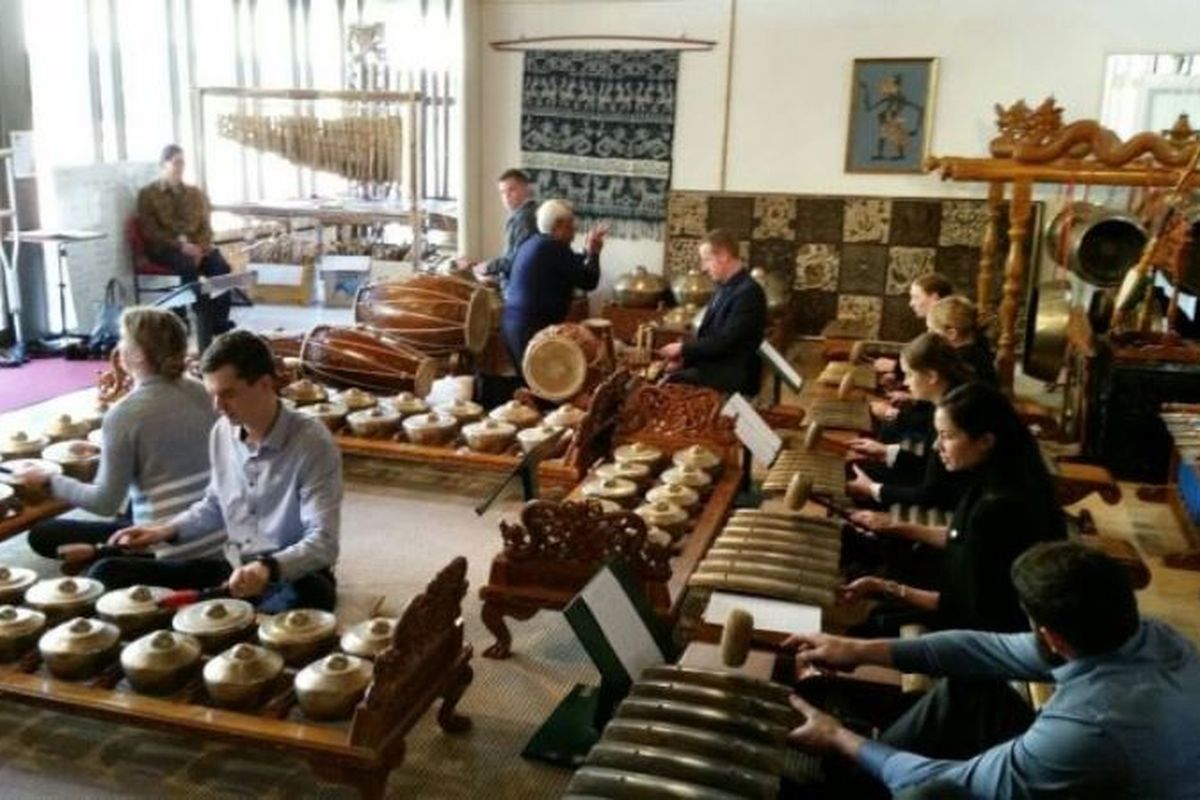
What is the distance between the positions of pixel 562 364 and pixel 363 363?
0.99 meters

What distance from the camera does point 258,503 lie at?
295cm

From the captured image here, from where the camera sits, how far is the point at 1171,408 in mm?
4539

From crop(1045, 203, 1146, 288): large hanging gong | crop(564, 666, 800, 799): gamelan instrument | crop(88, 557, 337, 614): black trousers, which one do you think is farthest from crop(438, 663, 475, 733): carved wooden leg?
crop(1045, 203, 1146, 288): large hanging gong

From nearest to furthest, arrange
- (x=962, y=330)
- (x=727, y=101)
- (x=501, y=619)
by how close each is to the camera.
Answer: (x=501, y=619) → (x=962, y=330) → (x=727, y=101)

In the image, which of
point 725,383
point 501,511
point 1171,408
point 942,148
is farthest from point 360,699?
point 942,148

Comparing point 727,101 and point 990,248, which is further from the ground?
point 727,101

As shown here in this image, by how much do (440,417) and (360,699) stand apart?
236 cm

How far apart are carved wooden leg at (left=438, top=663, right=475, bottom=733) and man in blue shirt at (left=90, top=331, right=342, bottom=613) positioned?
43 centimetres

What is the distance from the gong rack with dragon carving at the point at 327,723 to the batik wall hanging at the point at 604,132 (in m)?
5.73

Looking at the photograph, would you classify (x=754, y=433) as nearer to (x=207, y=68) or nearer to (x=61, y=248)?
(x=61, y=248)

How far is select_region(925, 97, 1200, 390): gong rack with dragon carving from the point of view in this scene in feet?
15.8

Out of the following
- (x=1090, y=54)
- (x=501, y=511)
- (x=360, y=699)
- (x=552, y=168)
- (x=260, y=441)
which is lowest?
(x=501, y=511)

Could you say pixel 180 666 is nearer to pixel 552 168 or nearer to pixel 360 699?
pixel 360 699

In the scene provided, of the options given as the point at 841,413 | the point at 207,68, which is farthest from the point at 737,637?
the point at 207,68
